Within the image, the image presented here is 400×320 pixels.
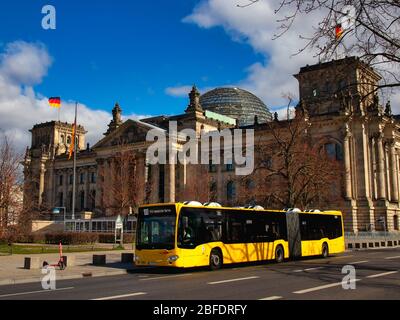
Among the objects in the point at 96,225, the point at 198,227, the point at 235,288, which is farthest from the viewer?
the point at 96,225

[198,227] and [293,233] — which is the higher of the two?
[198,227]

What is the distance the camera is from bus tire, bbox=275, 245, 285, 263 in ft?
88.6

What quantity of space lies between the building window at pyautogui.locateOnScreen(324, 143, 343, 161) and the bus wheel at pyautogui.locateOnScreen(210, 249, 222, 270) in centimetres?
5432

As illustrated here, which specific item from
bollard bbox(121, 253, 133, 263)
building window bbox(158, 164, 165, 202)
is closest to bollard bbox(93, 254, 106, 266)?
bollard bbox(121, 253, 133, 263)

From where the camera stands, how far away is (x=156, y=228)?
73.2 feet

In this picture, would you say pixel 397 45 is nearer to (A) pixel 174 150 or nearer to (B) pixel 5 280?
(B) pixel 5 280

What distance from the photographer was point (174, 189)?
90.3 meters

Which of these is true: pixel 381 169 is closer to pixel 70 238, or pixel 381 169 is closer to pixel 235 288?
pixel 70 238

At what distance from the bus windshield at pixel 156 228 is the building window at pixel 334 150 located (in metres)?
55.8

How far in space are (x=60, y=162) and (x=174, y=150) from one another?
1659 inches

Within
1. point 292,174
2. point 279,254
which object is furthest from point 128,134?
point 279,254

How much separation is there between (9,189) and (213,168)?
56400 millimetres

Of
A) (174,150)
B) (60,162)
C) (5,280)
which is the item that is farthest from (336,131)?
(60,162)

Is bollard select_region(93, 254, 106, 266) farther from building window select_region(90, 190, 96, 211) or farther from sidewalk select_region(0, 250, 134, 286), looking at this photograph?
building window select_region(90, 190, 96, 211)
